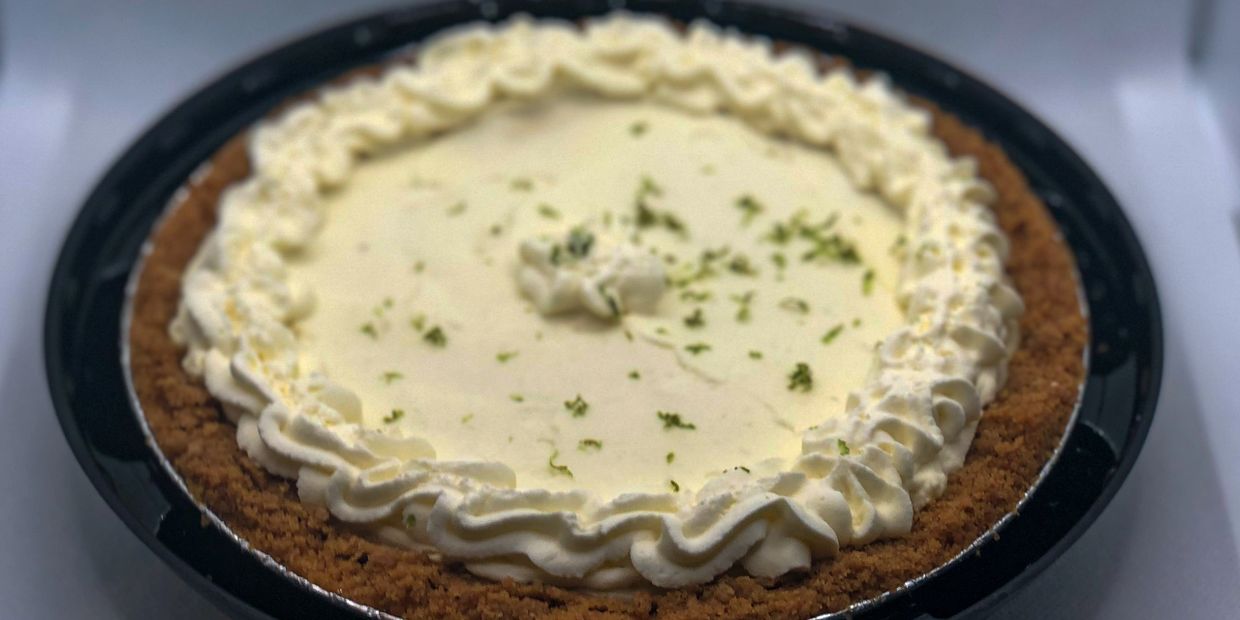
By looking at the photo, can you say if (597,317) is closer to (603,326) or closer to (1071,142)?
(603,326)

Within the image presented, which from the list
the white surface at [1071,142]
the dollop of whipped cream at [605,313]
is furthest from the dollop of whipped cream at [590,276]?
the white surface at [1071,142]

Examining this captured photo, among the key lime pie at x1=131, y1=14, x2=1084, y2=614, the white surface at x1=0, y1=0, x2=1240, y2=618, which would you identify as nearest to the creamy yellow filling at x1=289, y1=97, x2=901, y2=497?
the key lime pie at x1=131, y1=14, x2=1084, y2=614

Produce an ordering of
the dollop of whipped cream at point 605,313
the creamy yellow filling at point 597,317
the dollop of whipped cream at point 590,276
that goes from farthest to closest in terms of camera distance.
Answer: the dollop of whipped cream at point 590,276 < the creamy yellow filling at point 597,317 < the dollop of whipped cream at point 605,313

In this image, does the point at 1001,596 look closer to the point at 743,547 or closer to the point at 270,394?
the point at 743,547

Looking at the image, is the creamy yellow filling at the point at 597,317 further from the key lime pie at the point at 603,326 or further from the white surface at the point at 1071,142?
the white surface at the point at 1071,142

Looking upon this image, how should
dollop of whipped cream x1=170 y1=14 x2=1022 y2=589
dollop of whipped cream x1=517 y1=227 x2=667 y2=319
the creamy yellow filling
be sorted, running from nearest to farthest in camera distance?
dollop of whipped cream x1=170 y1=14 x2=1022 y2=589
the creamy yellow filling
dollop of whipped cream x1=517 y1=227 x2=667 y2=319

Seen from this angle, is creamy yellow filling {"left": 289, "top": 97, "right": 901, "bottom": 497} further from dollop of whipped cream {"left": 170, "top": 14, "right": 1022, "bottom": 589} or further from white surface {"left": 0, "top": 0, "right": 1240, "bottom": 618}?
white surface {"left": 0, "top": 0, "right": 1240, "bottom": 618}

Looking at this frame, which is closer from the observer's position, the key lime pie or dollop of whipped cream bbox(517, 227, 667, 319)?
the key lime pie

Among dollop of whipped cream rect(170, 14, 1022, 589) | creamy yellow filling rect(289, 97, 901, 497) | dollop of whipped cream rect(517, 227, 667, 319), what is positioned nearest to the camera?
dollop of whipped cream rect(170, 14, 1022, 589)

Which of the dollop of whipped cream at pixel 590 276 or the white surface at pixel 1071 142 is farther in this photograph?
the dollop of whipped cream at pixel 590 276
